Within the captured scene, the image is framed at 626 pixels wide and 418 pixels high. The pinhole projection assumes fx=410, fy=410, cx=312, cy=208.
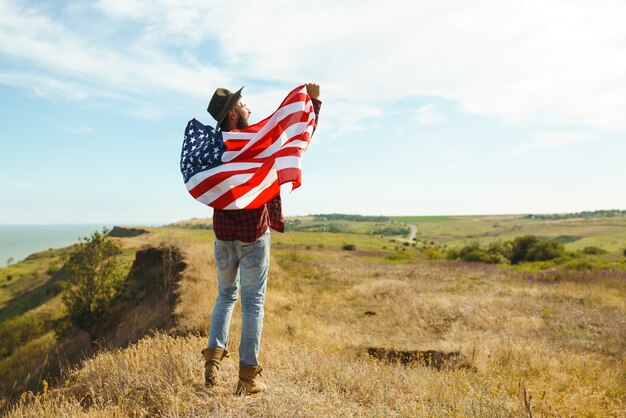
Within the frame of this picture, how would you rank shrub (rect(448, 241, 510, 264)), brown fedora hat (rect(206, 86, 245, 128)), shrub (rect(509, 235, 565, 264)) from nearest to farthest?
brown fedora hat (rect(206, 86, 245, 128)) < shrub (rect(448, 241, 510, 264)) < shrub (rect(509, 235, 565, 264))

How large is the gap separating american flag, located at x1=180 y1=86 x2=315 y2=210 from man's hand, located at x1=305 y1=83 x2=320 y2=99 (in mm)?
197

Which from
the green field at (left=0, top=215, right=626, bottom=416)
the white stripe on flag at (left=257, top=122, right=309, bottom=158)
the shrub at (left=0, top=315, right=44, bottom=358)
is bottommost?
the shrub at (left=0, top=315, right=44, bottom=358)

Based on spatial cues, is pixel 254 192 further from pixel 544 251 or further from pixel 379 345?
pixel 544 251

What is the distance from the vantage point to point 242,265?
4141mm

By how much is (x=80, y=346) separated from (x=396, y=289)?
42.3 feet

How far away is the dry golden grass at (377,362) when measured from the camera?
4.10m

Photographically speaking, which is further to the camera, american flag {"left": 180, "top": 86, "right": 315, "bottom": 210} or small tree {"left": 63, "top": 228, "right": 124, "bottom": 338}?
small tree {"left": 63, "top": 228, "right": 124, "bottom": 338}

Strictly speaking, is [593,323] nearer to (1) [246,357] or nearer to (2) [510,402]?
(2) [510,402]

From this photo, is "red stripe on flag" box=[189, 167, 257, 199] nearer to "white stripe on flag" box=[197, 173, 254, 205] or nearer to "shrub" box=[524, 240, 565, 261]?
"white stripe on flag" box=[197, 173, 254, 205]

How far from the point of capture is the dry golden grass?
410cm

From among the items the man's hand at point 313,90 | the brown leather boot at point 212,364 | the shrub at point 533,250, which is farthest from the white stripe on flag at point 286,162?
the shrub at point 533,250

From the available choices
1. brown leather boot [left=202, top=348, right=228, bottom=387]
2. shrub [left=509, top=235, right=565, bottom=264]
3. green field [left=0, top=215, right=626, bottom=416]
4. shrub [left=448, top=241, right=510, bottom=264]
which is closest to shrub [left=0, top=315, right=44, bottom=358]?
green field [left=0, top=215, right=626, bottom=416]

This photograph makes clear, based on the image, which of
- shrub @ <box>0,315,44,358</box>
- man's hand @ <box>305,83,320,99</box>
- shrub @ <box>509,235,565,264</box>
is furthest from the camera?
shrub @ <box>509,235,565,264</box>

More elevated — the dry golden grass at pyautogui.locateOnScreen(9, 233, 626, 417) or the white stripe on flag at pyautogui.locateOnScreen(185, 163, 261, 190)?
the white stripe on flag at pyautogui.locateOnScreen(185, 163, 261, 190)
